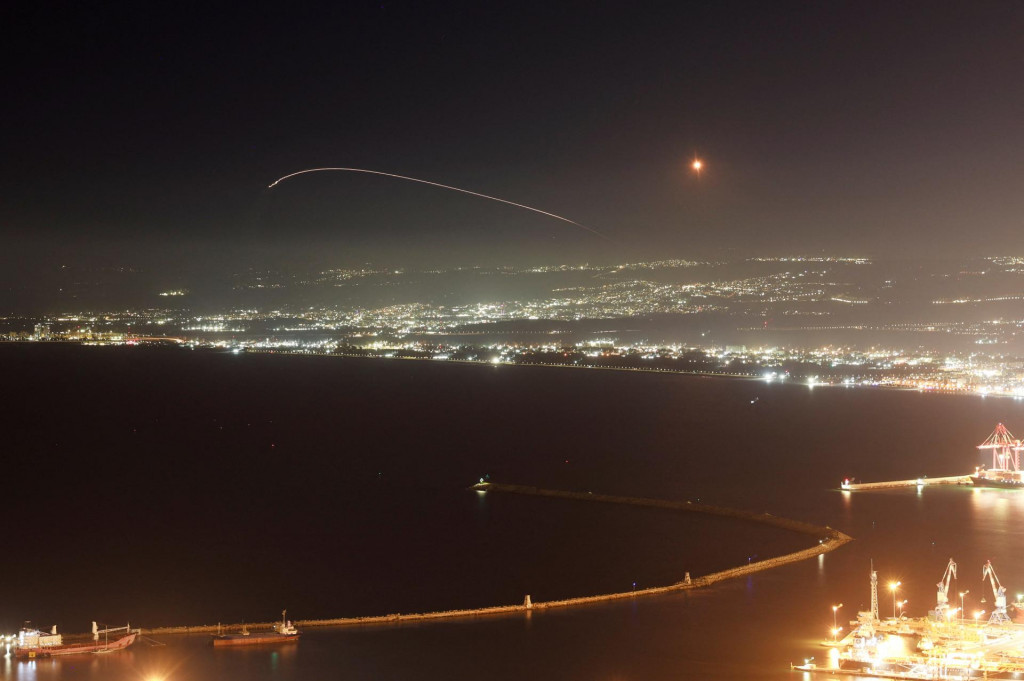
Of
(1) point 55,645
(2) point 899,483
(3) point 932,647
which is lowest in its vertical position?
(3) point 932,647

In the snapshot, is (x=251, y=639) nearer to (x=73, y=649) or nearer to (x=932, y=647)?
(x=73, y=649)

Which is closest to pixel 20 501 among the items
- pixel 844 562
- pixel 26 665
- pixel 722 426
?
pixel 26 665

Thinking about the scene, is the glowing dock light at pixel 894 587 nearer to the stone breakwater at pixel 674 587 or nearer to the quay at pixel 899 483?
the stone breakwater at pixel 674 587

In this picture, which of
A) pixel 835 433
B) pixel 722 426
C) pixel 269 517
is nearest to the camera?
pixel 269 517

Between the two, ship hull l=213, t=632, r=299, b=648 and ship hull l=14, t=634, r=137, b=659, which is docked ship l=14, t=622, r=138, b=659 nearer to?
ship hull l=14, t=634, r=137, b=659

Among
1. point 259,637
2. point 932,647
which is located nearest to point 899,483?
Answer: point 932,647

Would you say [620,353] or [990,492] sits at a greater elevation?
[620,353]

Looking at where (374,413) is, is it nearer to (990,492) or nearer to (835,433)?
(835,433)
